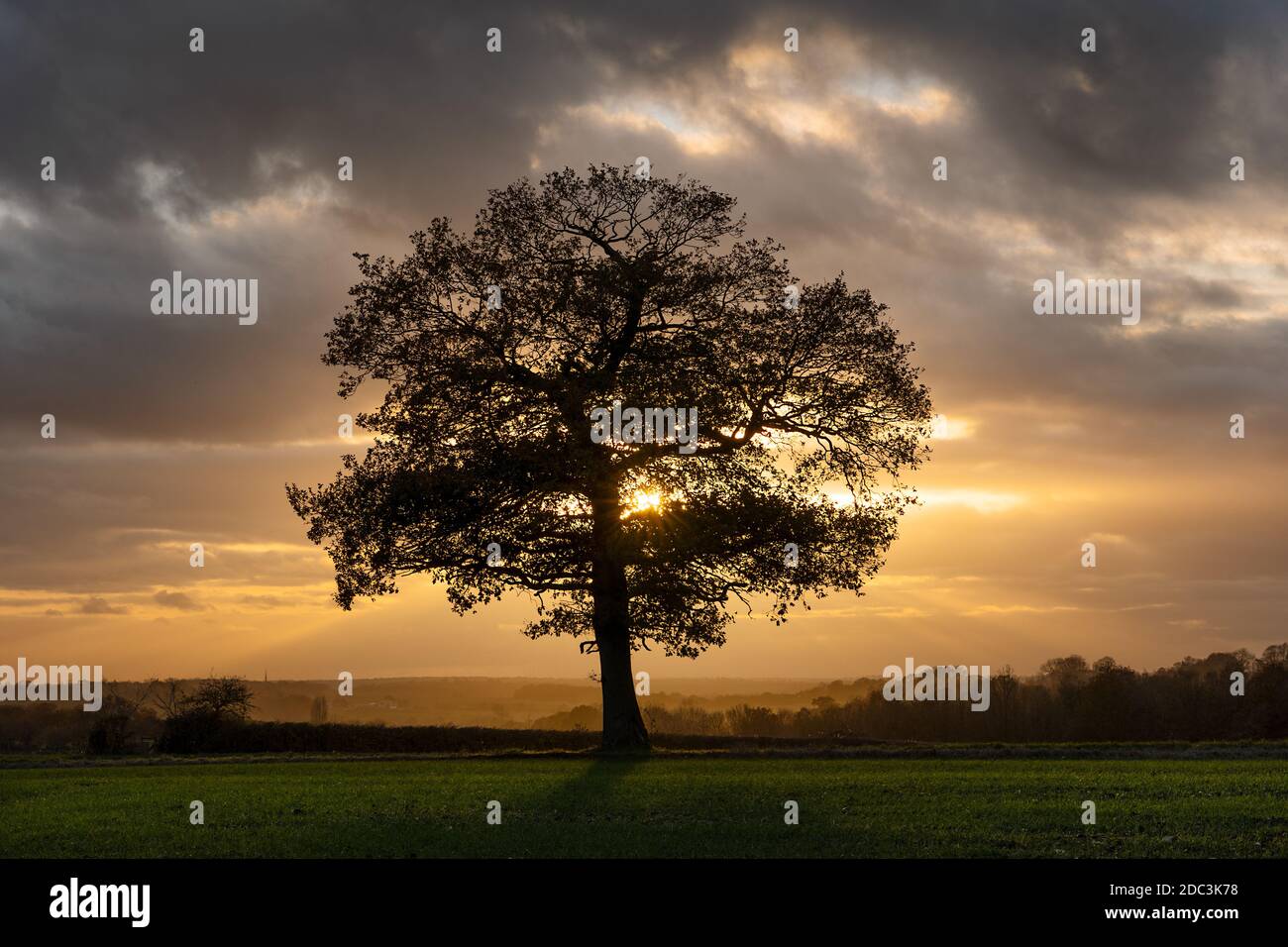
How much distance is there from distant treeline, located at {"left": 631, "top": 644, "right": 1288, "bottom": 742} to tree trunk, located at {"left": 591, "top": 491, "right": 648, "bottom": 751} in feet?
25.2

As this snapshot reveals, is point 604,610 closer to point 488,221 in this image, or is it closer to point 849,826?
point 488,221

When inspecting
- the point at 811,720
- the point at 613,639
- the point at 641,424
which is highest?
the point at 641,424

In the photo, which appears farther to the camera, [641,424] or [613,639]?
[613,639]

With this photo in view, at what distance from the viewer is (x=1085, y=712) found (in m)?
53.4

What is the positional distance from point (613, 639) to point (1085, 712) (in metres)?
27.3

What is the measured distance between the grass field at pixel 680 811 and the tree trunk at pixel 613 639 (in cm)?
733

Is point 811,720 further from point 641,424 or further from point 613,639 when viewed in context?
point 641,424

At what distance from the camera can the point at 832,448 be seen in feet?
120

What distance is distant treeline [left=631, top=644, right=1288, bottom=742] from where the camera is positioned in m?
48.1

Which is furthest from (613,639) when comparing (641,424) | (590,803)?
(590,803)
